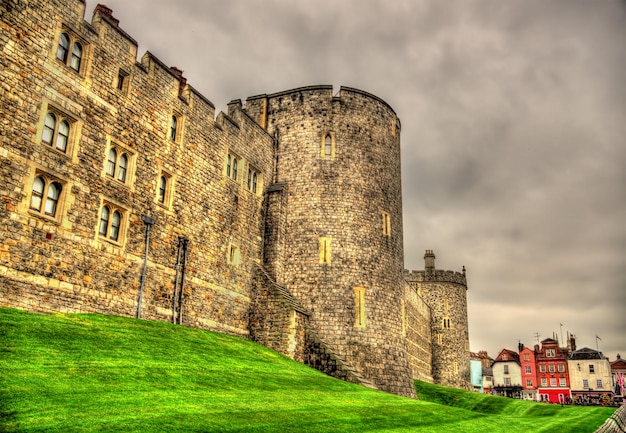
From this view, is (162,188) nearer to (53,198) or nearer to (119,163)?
(119,163)

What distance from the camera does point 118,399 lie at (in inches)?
400

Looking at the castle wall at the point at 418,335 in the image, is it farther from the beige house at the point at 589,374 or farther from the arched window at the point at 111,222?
the beige house at the point at 589,374

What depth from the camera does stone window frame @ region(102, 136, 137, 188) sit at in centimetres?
1761

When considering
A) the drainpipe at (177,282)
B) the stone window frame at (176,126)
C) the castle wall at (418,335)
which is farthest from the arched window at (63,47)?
the castle wall at (418,335)

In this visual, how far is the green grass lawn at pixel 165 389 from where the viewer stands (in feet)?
30.3

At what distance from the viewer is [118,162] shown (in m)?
18.1

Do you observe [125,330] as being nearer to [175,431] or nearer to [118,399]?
[118,399]

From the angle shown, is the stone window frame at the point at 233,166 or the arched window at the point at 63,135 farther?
the stone window frame at the point at 233,166

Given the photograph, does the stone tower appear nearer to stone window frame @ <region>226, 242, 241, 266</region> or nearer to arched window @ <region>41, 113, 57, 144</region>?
stone window frame @ <region>226, 242, 241, 266</region>

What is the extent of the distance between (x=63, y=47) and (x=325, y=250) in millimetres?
13613

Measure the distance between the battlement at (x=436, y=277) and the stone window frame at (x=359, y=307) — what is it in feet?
98.3

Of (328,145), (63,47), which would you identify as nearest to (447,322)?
(328,145)

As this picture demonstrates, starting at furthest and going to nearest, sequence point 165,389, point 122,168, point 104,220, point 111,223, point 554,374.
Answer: point 554,374, point 122,168, point 111,223, point 104,220, point 165,389

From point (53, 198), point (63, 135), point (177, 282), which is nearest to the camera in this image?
point (53, 198)
